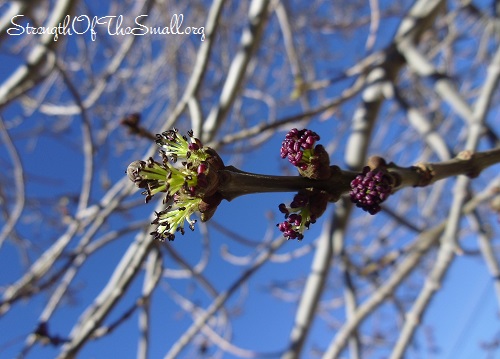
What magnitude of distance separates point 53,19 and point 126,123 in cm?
97

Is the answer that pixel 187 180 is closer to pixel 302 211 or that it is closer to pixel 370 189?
pixel 302 211

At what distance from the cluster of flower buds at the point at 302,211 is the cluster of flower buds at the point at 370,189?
6cm

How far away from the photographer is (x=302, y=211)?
2.94ft

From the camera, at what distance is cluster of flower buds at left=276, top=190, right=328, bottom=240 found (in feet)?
2.89

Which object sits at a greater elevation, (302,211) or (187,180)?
(302,211)

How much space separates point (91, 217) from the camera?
2439mm

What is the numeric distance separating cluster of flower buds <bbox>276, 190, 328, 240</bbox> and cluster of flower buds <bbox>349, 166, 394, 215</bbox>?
0.06 meters

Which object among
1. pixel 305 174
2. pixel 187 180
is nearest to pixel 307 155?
Answer: pixel 305 174

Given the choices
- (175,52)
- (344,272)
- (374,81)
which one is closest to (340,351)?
(344,272)

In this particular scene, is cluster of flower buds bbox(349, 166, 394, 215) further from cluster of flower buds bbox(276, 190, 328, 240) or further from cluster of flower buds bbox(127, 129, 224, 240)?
cluster of flower buds bbox(127, 129, 224, 240)

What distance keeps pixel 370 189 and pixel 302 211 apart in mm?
136

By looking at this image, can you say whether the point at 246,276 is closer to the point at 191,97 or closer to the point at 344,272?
the point at 344,272

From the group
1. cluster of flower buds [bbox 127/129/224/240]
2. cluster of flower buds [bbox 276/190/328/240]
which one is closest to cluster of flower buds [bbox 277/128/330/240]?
cluster of flower buds [bbox 276/190/328/240]

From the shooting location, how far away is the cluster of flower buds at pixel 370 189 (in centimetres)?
90
